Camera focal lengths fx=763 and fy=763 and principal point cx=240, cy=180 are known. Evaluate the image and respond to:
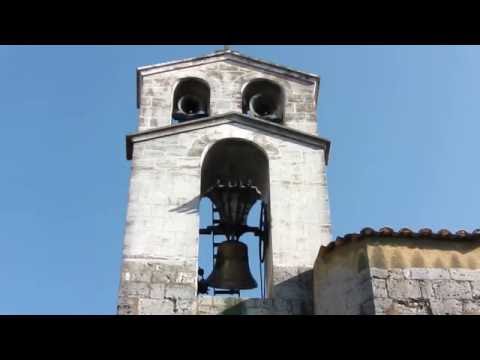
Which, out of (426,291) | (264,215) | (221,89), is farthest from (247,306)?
(221,89)

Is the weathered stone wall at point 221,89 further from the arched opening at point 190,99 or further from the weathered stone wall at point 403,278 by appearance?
the weathered stone wall at point 403,278

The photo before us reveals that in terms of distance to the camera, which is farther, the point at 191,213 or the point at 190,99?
the point at 190,99

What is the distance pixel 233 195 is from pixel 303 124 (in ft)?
4.41

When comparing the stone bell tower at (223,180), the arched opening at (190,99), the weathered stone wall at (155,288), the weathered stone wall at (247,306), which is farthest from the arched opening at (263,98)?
the weathered stone wall at (247,306)

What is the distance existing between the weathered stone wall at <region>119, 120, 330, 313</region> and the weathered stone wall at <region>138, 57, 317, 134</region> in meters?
0.52

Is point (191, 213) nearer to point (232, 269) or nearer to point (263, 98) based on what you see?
point (232, 269)

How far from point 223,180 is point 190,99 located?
145cm

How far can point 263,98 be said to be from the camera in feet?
33.3

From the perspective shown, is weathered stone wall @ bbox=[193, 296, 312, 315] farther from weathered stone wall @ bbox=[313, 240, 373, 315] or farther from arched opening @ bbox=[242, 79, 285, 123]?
arched opening @ bbox=[242, 79, 285, 123]

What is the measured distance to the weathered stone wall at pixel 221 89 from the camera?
9531 millimetres

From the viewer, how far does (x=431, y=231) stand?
7062 mm
